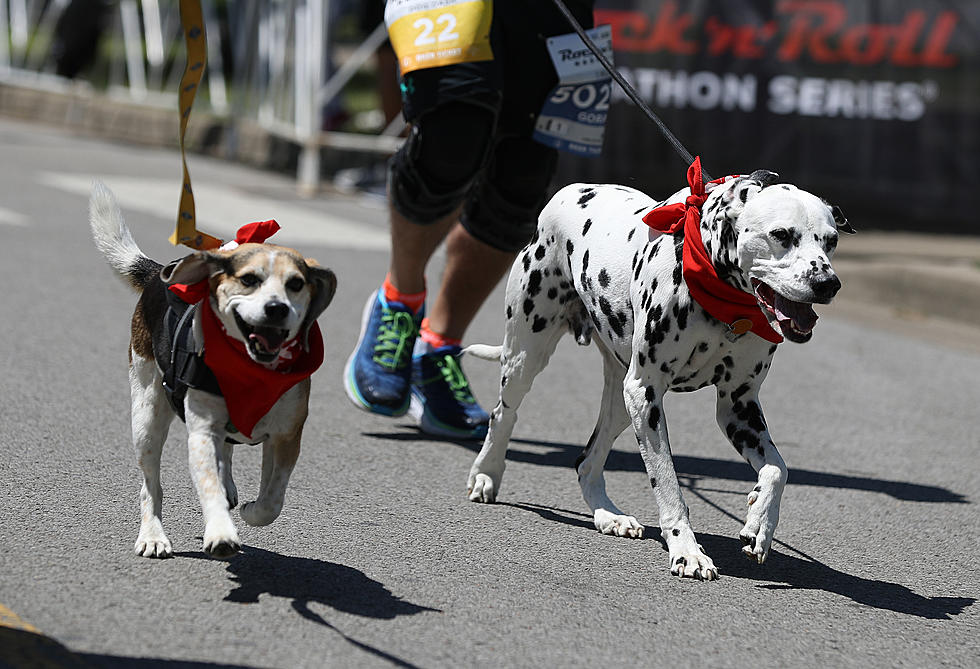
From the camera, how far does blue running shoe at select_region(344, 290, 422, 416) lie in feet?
17.3

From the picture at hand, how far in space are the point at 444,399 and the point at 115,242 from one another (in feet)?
5.41

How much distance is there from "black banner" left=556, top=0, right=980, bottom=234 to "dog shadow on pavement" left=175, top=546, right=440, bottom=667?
7815 mm

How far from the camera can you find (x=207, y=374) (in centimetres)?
352

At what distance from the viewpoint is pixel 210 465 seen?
11.5 feet

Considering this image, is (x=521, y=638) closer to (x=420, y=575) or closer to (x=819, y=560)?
(x=420, y=575)

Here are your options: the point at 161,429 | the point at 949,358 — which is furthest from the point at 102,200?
the point at 949,358

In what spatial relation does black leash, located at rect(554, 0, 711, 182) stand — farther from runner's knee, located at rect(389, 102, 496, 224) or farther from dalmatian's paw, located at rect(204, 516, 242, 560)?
dalmatian's paw, located at rect(204, 516, 242, 560)

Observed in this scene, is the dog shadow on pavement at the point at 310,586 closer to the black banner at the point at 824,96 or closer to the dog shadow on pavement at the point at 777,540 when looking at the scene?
the dog shadow on pavement at the point at 777,540

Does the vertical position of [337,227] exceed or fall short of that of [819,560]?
it falls short

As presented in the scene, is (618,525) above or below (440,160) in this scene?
below

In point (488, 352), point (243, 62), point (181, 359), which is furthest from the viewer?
point (243, 62)

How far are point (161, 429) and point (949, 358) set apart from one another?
17.0ft

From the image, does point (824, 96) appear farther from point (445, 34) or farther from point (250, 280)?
point (250, 280)

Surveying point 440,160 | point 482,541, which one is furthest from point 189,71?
point 482,541
